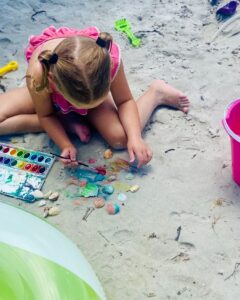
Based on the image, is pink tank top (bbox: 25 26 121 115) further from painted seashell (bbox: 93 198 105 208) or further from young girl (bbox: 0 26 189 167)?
painted seashell (bbox: 93 198 105 208)

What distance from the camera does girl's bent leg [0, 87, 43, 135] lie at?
1.62 meters

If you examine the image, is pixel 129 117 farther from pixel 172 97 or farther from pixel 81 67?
pixel 81 67

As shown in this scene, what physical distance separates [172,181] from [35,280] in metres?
0.56

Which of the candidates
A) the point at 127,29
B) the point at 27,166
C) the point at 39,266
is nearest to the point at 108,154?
the point at 27,166

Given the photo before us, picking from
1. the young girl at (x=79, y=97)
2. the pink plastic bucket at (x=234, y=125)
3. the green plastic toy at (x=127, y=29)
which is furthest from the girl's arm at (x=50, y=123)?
A: the green plastic toy at (x=127, y=29)

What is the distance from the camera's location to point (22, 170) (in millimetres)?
1518

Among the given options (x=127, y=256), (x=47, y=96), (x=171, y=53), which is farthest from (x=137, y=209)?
(x=171, y=53)

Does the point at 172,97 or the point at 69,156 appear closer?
the point at 69,156

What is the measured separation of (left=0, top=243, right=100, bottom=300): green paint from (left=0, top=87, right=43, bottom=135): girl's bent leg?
0.59m

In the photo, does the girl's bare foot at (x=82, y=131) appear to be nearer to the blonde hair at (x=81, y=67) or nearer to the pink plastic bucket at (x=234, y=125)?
the blonde hair at (x=81, y=67)

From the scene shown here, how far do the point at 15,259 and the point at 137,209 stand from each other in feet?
1.37

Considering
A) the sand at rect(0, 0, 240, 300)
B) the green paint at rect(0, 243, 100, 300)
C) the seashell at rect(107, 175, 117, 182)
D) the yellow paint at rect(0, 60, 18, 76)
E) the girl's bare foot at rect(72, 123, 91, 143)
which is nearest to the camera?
the green paint at rect(0, 243, 100, 300)

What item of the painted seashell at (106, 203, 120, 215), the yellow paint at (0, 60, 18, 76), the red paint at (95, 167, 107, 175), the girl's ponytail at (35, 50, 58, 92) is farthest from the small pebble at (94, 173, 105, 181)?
the yellow paint at (0, 60, 18, 76)

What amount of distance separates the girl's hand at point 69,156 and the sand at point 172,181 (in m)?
0.04
